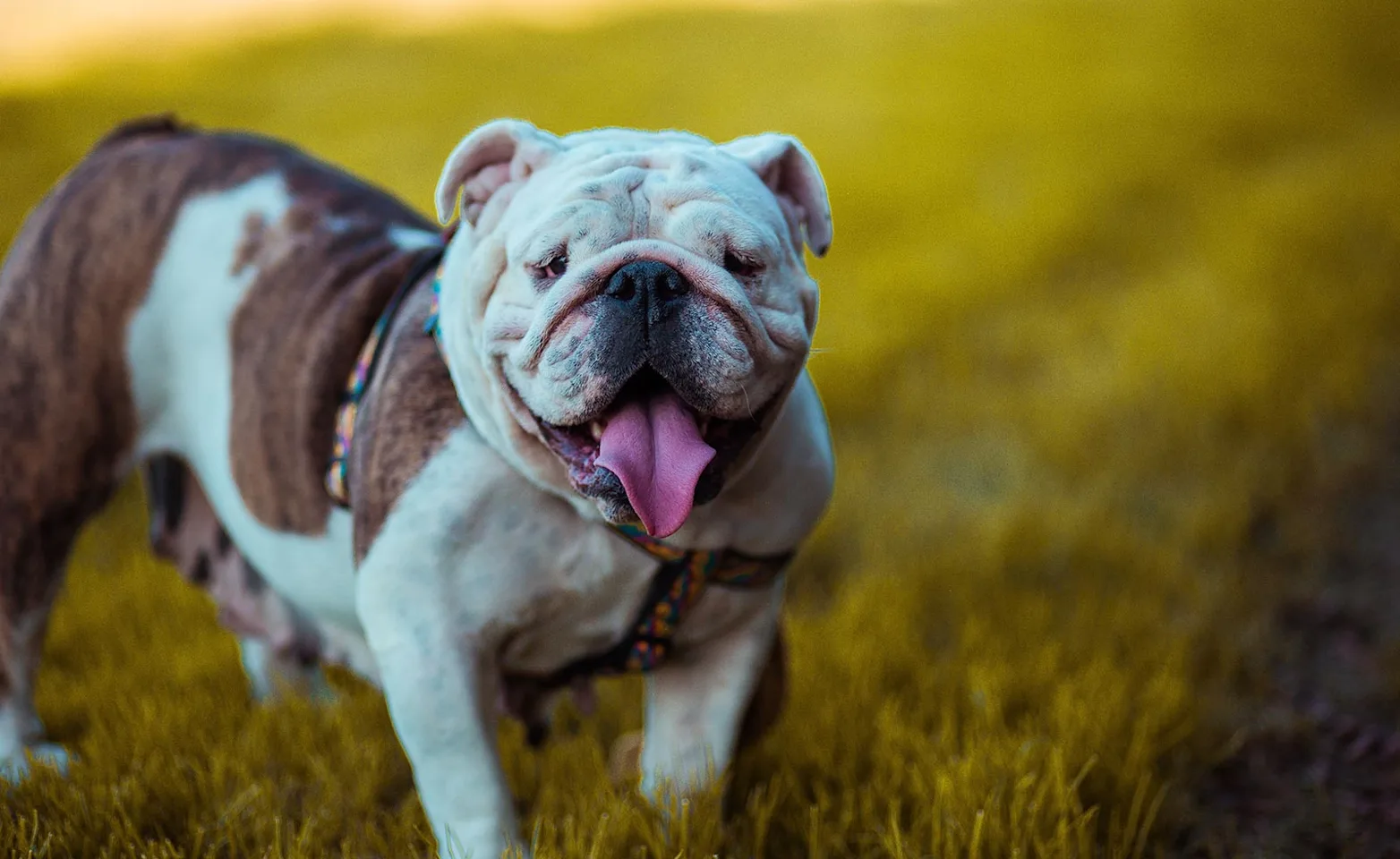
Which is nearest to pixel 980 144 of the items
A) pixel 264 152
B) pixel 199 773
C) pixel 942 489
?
pixel 942 489

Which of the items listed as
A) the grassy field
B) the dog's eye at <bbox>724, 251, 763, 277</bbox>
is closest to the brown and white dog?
the dog's eye at <bbox>724, 251, 763, 277</bbox>

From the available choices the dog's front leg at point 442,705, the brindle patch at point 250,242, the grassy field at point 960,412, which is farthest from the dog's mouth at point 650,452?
the brindle patch at point 250,242

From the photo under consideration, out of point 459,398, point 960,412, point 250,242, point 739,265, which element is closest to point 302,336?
point 250,242

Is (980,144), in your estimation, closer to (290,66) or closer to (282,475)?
(290,66)

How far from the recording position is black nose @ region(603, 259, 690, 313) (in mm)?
1813

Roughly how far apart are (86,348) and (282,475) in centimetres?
49

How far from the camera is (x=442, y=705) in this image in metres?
2.04

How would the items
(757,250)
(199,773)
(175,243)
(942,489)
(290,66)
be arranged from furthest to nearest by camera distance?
(290,66) < (942,489) < (175,243) < (199,773) < (757,250)

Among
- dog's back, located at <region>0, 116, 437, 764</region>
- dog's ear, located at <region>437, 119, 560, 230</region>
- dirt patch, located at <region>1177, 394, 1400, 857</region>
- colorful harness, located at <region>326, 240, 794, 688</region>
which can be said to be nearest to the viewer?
dog's ear, located at <region>437, 119, 560, 230</region>

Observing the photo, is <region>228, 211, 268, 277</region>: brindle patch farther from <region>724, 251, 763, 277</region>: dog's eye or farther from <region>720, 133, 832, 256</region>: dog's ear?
<region>724, 251, 763, 277</region>: dog's eye

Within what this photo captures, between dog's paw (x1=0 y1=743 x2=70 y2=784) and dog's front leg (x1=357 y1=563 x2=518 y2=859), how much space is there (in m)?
0.84

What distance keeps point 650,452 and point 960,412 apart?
3506 millimetres

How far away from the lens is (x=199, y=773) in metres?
2.42

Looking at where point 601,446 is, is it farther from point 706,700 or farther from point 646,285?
point 706,700
